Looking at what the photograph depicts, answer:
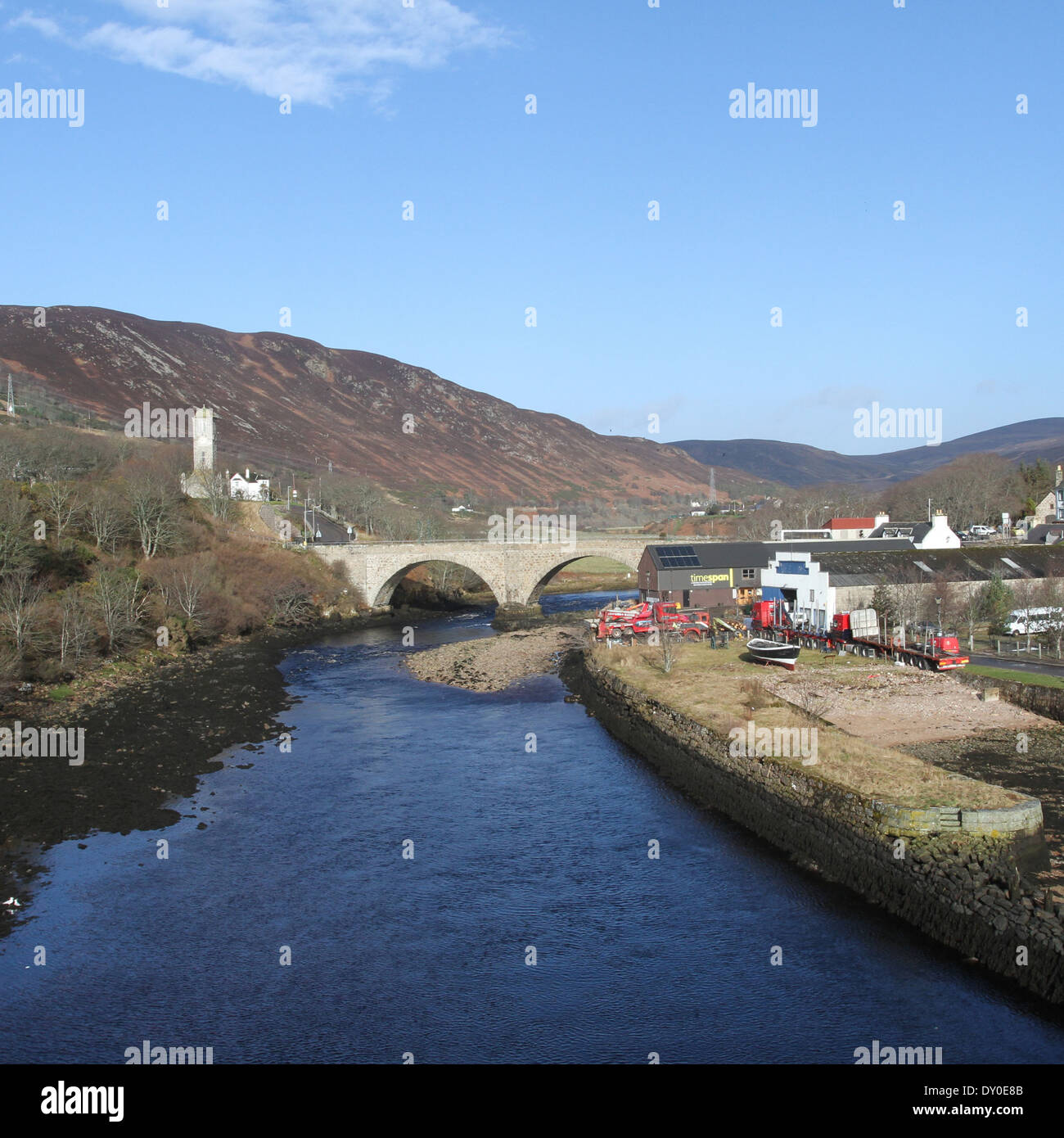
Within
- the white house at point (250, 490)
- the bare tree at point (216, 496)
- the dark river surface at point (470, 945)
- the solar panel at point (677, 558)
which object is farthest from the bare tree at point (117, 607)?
the white house at point (250, 490)

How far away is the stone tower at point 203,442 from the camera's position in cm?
10169

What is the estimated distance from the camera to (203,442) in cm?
10394

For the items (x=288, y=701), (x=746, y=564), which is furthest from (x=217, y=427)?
(x=288, y=701)

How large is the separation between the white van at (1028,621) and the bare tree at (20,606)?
48601mm

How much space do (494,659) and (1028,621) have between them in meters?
29.8

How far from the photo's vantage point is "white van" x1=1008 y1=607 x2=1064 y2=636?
49.8 m

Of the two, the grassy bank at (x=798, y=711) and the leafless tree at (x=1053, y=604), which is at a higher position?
the leafless tree at (x=1053, y=604)

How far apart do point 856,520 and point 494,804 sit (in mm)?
69749

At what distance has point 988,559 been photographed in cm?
6094

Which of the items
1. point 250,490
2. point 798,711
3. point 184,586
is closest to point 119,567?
point 184,586

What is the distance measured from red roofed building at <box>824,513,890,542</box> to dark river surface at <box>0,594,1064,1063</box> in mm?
60229

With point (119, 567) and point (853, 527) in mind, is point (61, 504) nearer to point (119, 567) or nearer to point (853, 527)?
point (119, 567)

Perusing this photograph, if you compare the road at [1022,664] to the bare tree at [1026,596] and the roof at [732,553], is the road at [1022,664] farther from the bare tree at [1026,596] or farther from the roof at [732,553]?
the roof at [732,553]
